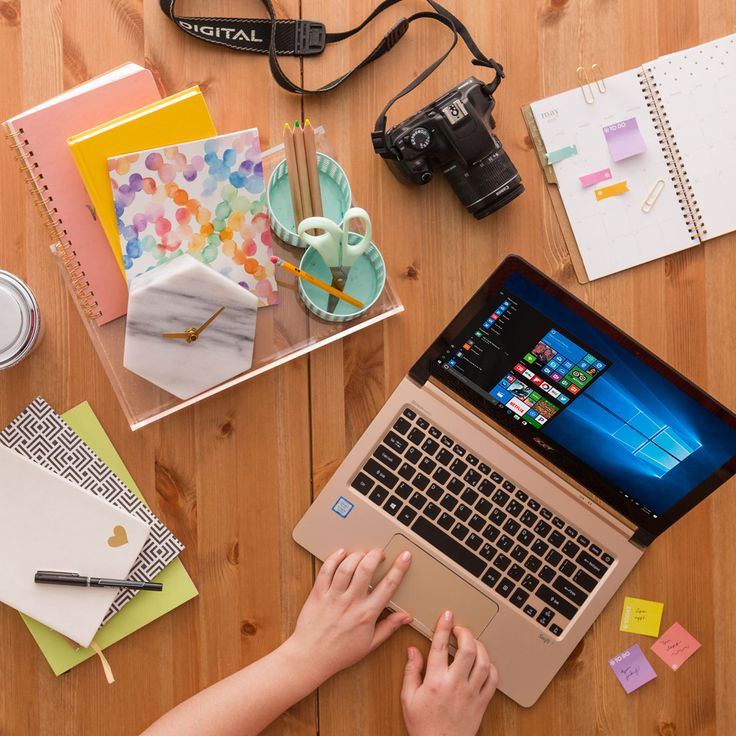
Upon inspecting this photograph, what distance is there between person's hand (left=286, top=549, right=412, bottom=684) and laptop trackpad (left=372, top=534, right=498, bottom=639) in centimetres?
1

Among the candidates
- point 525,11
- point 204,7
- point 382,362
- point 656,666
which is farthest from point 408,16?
point 656,666

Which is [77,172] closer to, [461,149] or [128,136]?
[128,136]

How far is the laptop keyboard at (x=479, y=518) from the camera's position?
99cm

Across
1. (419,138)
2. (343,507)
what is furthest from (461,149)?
(343,507)

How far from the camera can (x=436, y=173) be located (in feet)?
3.31

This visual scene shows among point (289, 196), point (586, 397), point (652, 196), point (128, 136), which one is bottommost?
point (586, 397)

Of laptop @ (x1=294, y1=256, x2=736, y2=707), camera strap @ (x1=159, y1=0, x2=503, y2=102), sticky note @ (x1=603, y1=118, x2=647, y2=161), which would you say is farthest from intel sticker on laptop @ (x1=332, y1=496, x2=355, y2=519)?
sticky note @ (x1=603, y1=118, x2=647, y2=161)

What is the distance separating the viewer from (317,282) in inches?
36.4

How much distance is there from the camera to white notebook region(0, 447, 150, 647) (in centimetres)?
95

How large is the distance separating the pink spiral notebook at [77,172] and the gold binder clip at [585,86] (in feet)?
1.92

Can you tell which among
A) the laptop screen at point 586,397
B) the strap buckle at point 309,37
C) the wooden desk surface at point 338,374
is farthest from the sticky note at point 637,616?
the strap buckle at point 309,37

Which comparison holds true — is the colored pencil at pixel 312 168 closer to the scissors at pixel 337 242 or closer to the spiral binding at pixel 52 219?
the scissors at pixel 337 242

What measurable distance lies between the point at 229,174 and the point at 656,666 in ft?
3.00

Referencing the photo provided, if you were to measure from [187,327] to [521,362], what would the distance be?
433 mm
